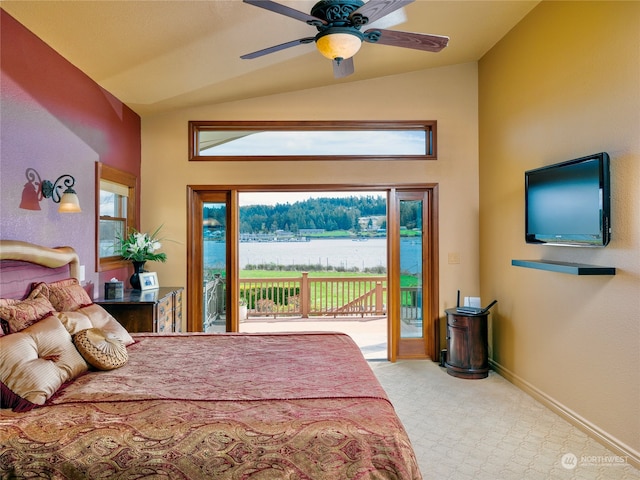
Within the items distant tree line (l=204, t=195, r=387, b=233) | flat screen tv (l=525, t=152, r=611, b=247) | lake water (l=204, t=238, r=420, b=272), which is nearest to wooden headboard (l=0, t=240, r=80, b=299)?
flat screen tv (l=525, t=152, r=611, b=247)

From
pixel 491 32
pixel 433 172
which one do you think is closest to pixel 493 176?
pixel 433 172

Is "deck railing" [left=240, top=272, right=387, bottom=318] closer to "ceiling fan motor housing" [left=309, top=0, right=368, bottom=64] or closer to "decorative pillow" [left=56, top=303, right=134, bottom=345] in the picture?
"decorative pillow" [left=56, top=303, right=134, bottom=345]

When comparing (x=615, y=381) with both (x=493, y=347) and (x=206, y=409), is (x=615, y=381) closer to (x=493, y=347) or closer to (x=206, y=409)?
(x=493, y=347)

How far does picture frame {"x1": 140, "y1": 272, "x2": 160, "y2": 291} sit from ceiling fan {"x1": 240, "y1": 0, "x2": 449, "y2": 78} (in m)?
2.77

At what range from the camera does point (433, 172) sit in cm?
471

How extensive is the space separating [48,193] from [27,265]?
0.54m

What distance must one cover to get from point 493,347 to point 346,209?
3863 mm

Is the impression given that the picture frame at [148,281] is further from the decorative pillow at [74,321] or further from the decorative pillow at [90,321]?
the decorative pillow at [74,321]

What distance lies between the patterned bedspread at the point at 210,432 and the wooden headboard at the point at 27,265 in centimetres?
98

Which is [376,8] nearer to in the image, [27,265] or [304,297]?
[27,265]

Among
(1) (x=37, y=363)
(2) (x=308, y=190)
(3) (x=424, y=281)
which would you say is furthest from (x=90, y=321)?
(3) (x=424, y=281)

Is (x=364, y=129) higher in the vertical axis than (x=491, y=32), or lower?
lower

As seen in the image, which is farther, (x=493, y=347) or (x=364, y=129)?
(x=364, y=129)

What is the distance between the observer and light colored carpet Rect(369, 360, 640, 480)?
2471mm
